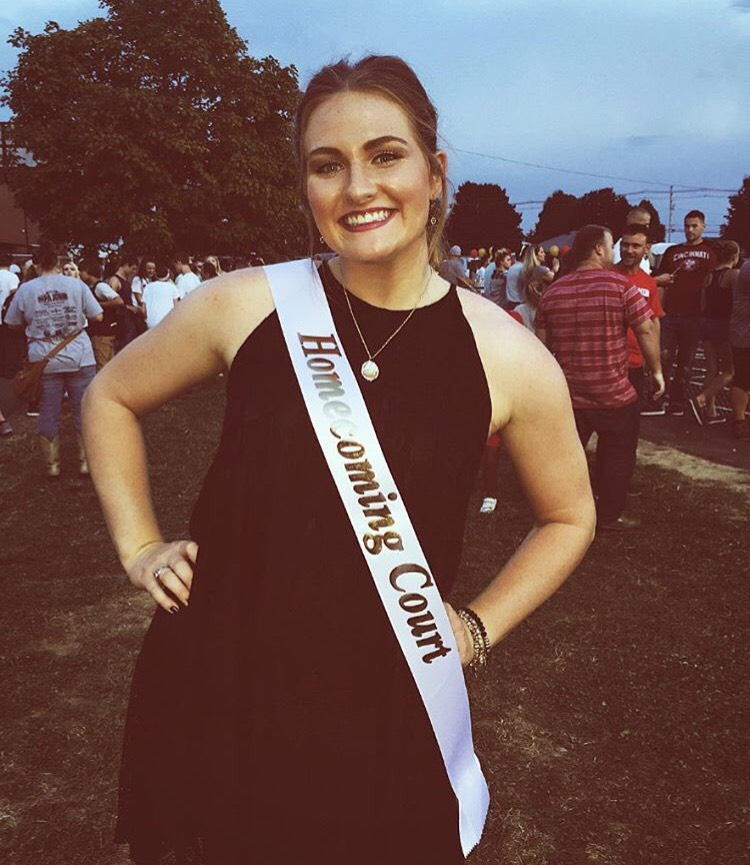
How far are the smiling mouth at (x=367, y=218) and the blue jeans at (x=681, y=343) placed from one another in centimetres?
931

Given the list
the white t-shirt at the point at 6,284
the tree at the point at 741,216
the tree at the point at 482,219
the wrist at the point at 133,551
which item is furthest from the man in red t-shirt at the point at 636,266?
the tree at the point at 482,219

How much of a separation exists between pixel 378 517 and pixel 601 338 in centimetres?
426

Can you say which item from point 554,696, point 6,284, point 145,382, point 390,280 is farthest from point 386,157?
point 6,284

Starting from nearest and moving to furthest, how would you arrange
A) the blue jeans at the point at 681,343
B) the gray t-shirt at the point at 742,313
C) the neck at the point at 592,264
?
the neck at the point at 592,264 → the gray t-shirt at the point at 742,313 → the blue jeans at the point at 681,343

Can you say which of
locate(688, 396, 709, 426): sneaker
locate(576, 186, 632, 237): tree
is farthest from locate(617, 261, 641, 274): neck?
locate(576, 186, 632, 237): tree

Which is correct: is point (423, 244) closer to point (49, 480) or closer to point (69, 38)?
point (49, 480)

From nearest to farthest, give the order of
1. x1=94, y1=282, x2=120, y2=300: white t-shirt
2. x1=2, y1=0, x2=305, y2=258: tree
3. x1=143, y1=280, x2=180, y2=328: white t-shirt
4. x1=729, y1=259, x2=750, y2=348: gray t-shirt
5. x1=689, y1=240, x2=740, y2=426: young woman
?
x1=729, y1=259, x2=750, y2=348: gray t-shirt < x1=689, y1=240, x2=740, y2=426: young woman < x1=94, y1=282, x2=120, y2=300: white t-shirt < x1=143, y1=280, x2=180, y2=328: white t-shirt < x1=2, y1=0, x2=305, y2=258: tree

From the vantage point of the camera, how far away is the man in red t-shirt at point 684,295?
9.70 metres

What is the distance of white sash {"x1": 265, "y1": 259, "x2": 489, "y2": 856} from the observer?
4.45ft

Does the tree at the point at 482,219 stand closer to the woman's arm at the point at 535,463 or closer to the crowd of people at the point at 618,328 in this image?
the crowd of people at the point at 618,328

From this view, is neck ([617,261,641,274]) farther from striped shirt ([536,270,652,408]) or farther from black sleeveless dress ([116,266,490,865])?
black sleeveless dress ([116,266,490,865])

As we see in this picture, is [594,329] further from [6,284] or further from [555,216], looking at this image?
[555,216]

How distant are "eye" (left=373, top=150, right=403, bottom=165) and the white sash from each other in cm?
24

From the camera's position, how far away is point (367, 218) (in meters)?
1.39
